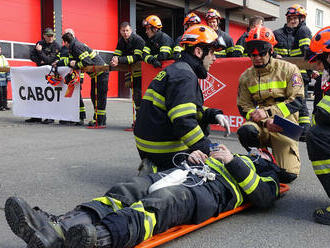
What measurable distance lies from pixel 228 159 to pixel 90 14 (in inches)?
532

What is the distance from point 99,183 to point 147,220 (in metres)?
1.87

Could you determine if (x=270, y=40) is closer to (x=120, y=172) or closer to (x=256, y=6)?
(x=120, y=172)

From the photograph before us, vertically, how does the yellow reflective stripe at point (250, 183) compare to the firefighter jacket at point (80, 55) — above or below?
below

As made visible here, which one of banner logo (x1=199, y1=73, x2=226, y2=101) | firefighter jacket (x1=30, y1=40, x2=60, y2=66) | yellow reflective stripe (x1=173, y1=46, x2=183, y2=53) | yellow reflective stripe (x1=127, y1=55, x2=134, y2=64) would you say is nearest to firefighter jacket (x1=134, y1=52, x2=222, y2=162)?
banner logo (x1=199, y1=73, x2=226, y2=101)

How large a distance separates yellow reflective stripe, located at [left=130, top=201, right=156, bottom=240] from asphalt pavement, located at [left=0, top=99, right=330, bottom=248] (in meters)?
0.29

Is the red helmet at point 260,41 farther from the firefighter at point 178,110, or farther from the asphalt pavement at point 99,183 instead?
the asphalt pavement at point 99,183

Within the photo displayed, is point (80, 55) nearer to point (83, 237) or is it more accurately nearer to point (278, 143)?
point (278, 143)

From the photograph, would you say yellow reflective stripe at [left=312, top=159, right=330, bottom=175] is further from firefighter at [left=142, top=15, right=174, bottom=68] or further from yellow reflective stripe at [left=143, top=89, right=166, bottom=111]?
firefighter at [left=142, top=15, right=174, bottom=68]

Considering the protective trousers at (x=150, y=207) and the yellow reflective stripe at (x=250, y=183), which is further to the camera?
the yellow reflective stripe at (x=250, y=183)

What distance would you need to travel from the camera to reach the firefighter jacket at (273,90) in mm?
4133

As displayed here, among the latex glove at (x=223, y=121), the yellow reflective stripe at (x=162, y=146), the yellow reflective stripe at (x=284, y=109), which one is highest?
the yellow reflective stripe at (x=284, y=109)

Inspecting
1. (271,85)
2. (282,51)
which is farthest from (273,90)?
(282,51)

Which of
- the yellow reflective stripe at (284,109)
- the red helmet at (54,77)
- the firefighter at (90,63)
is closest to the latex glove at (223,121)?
the yellow reflective stripe at (284,109)

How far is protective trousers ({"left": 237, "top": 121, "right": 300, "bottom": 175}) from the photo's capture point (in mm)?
4148
